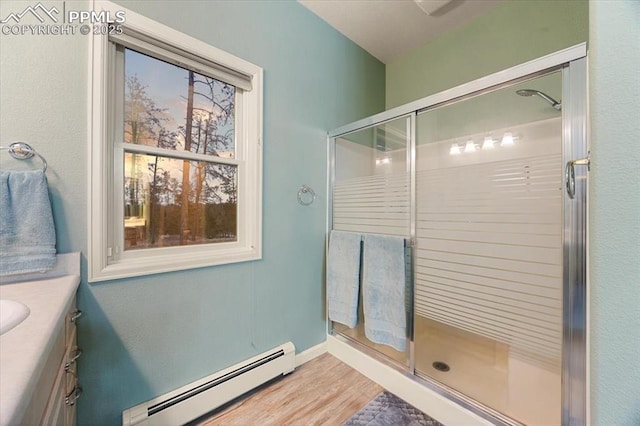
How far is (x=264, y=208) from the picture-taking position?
162 centimetres

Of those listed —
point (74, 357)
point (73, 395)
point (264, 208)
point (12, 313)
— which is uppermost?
point (264, 208)

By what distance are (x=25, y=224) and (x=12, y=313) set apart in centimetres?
41

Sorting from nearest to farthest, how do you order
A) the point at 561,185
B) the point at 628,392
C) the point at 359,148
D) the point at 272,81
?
the point at 628,392 → the point at 561,185 → the point at 272,81 → the point at 359,148

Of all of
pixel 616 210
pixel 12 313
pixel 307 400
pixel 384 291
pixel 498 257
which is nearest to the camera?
pixel 616 210

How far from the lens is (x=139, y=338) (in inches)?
47.3

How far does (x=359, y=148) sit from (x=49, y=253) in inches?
71.7

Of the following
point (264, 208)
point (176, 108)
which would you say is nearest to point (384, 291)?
point (264, 208)

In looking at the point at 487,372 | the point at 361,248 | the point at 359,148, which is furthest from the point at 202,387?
the point at 359,148

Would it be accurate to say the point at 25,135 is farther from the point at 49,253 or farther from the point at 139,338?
the point at 139,338

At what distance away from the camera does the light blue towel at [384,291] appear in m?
1.50

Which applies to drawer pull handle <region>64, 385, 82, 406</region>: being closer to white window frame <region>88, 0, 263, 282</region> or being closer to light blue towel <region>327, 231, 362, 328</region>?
white window frame <region>88, 0, 263, 282</region>

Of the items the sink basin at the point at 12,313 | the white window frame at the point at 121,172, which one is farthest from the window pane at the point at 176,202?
the sink basin at the point at 12,313

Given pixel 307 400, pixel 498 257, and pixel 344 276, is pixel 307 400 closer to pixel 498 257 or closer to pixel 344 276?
pixel 344 276

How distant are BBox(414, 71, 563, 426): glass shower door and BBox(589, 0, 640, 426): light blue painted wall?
2.32 ft
